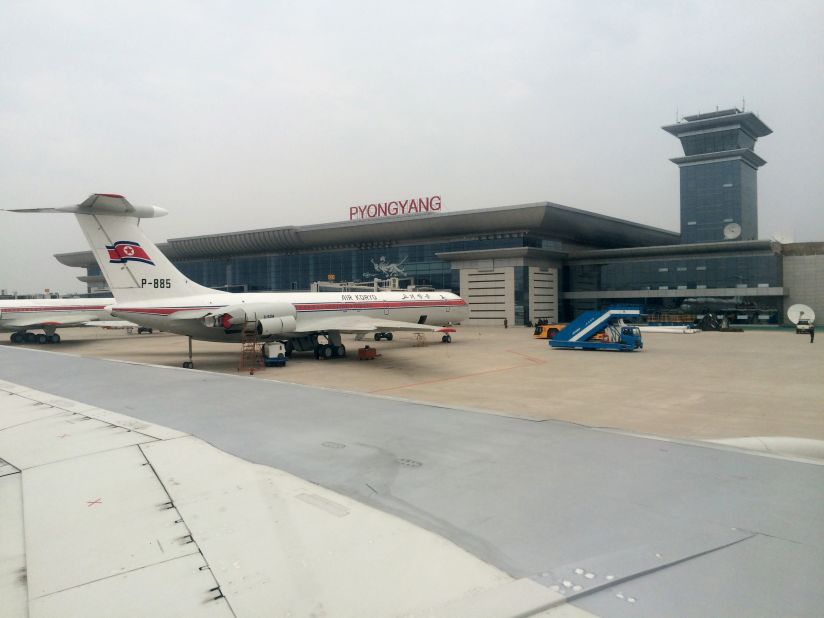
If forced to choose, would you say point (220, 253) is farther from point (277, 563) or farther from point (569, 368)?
point (277, 563)

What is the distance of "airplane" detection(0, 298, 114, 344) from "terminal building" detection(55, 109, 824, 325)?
116 feet

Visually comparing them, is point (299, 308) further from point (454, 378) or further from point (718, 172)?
point (718, 172)

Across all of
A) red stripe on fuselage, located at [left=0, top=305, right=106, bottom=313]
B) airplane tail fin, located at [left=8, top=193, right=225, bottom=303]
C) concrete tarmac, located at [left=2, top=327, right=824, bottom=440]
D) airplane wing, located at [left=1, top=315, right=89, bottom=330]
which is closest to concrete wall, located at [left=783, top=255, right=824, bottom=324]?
concrete tarmac, located at [left=2, top=327, right=824, bottom=440]

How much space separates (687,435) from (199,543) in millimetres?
12601

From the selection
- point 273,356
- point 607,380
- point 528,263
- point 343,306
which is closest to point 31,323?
point 273,356

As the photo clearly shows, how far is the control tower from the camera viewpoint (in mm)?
97938

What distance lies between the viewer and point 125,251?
2448cm

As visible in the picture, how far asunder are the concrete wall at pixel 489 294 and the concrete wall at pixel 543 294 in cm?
239

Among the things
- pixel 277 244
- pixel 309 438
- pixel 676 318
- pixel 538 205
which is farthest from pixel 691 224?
pixel 309 438

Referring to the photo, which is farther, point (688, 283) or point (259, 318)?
point (688, 283)

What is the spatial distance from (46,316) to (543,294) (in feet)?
166

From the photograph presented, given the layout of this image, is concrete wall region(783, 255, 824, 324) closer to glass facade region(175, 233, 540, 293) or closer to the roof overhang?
the roof overhang

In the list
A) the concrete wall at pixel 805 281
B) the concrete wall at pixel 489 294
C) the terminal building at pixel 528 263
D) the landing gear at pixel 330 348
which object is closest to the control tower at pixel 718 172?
the terminal building at pixel 528 263

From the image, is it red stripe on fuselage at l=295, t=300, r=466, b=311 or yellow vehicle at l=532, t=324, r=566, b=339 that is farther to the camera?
yellow vehicle at l=532, t=324, r=566, b=339
